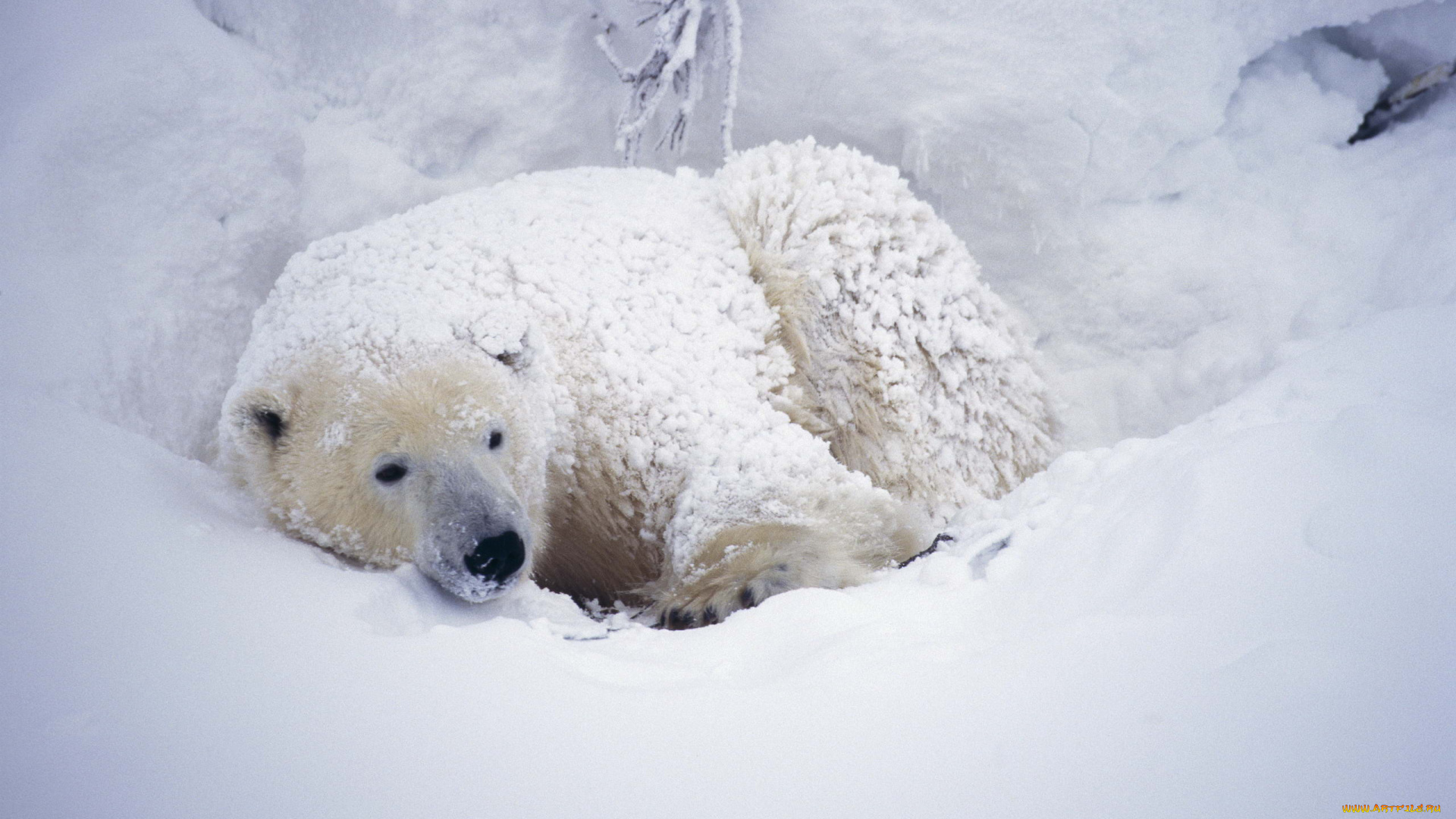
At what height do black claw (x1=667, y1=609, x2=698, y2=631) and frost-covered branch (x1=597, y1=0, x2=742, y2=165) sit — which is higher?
frost-covered branch (x1=597, y1=0, x2=742, y2=165)

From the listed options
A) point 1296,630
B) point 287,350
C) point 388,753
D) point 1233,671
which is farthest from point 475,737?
point 287,350

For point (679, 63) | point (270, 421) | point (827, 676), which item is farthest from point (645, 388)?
point (679, 63)

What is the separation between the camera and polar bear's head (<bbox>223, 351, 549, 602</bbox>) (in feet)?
5.78

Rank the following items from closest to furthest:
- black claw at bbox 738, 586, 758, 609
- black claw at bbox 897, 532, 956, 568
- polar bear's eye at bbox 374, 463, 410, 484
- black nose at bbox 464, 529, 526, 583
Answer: black nose at bbox 464, 529, 526, 583 < polar bear's eye at bbox 374, 463, 410, 484 < black claw at bbox 738, 586, 758, 609 < black claw at bbox 897, 532, 956, 568

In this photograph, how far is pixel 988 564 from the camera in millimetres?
1570

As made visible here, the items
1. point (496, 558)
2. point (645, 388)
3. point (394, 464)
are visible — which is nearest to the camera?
point (496, 558)

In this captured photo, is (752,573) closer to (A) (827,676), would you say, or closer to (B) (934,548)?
(B) (934,548)

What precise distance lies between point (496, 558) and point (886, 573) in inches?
39.8

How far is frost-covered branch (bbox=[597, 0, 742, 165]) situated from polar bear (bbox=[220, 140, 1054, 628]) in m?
0.39

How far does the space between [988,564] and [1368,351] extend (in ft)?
3.66

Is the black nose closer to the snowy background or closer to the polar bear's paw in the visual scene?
the snowy background

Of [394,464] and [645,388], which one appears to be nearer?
[394,464]

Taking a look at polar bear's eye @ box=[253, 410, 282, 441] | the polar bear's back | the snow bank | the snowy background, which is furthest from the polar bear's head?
the polar bear's back

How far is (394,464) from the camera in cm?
189
